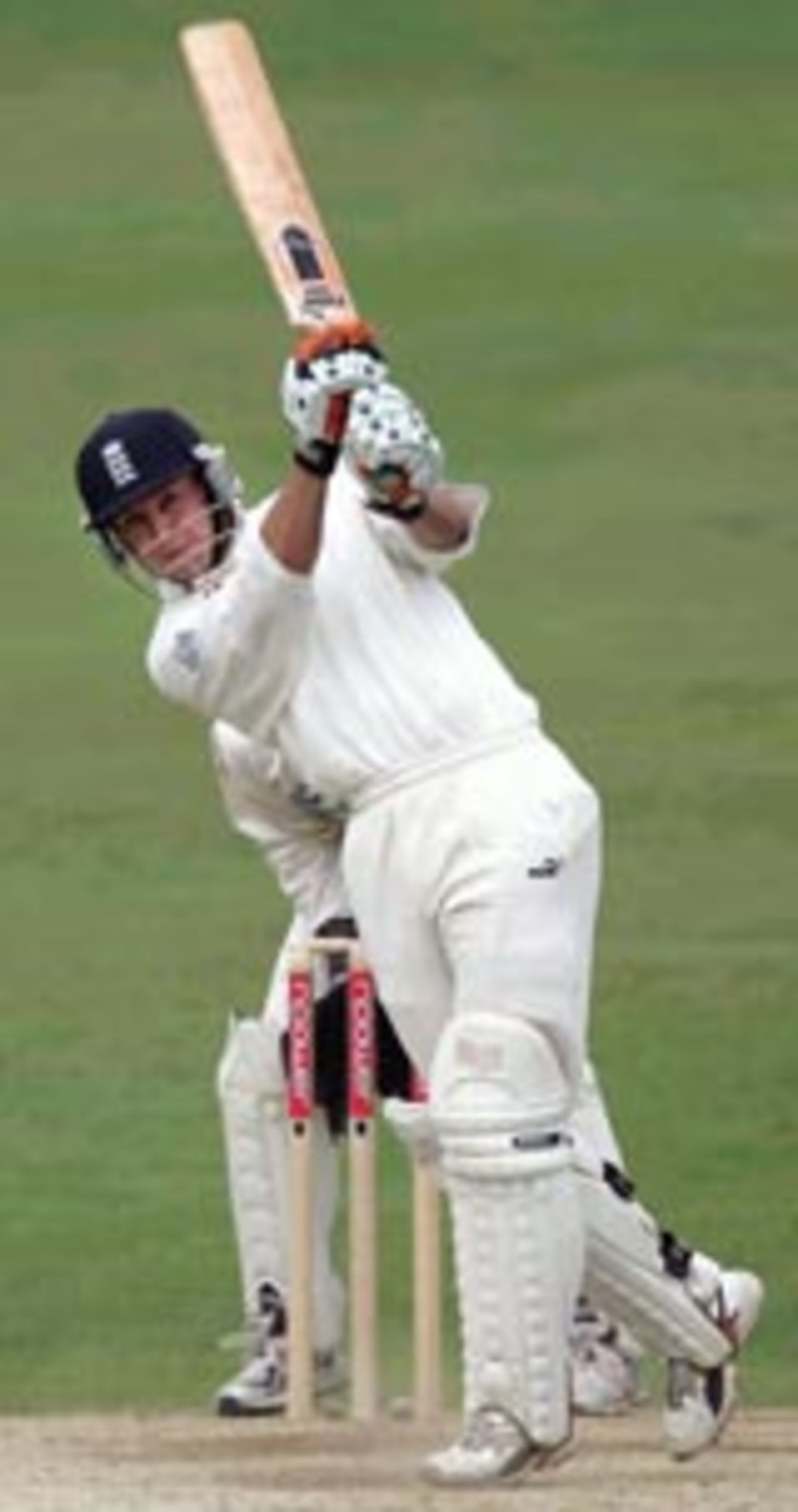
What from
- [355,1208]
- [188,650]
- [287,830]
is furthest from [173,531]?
[355,1208]

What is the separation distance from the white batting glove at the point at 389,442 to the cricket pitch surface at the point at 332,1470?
134cm

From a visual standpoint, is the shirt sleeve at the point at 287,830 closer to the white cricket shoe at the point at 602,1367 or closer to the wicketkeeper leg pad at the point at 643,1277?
the white cricket shoe at the point at 602,1367

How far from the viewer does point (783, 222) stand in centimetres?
2492

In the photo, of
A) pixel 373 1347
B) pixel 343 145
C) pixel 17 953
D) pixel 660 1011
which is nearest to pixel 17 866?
pixel 17 953

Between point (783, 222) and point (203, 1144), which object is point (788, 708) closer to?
point (203, 1144)

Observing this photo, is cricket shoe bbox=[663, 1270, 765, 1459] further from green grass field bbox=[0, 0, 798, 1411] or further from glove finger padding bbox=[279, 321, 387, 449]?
green grass field bbox=[0, 0, 798, 1411]

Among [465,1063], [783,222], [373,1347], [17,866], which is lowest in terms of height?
[783,222]

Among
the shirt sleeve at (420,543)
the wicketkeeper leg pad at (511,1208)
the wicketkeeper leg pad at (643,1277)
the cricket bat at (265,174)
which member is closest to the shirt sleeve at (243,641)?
the shirt sleeve at (420,543)

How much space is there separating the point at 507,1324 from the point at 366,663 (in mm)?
893

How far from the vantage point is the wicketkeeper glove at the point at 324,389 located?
28.3 feet

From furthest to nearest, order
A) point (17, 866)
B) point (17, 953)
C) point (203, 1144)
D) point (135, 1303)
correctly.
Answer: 1. point (17, 866)
2. point (17, 953)
3. point (203, 1144)
4. point (135, 1303)

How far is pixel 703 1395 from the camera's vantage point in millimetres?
9289

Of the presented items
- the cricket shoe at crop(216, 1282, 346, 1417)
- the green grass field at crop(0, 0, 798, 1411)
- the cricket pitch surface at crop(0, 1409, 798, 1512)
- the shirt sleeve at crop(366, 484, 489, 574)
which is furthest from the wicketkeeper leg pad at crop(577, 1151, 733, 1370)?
the green grass field at crop(0, 0, 798, 1411)

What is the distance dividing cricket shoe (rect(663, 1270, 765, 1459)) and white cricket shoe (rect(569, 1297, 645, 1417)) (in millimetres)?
699
